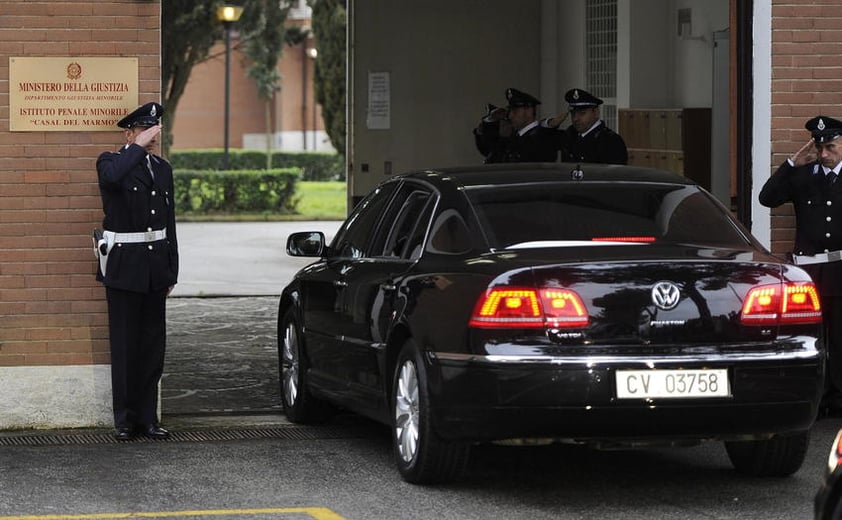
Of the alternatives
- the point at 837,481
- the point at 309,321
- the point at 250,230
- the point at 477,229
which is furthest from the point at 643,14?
the point at 250,230

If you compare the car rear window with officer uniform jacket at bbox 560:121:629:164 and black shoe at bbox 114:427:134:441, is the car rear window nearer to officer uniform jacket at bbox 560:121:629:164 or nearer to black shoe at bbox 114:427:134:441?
black shoe at bbox 114:427:134:441

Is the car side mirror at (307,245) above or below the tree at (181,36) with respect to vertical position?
below

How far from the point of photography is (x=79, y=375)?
9750mm

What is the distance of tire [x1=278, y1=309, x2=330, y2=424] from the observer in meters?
9.79

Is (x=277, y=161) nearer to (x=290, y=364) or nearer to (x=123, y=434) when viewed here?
(x=290, y=364)

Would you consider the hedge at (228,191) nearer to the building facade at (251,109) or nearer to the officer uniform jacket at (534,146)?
the officer uniform jacket at (534,146)

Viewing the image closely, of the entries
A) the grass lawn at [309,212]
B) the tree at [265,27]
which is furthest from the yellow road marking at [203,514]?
the tree at [265,27]

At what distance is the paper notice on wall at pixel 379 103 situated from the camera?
17.8 metres

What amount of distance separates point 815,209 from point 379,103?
849cm

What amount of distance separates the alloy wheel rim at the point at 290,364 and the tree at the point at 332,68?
25.2 m

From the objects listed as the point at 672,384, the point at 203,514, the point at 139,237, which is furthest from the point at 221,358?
the point at 672,384

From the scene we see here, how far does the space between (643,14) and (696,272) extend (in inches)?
359

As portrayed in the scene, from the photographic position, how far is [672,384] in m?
7.25

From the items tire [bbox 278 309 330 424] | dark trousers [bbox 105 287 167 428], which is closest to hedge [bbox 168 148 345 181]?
tire [bbox 278 309 330 424]
